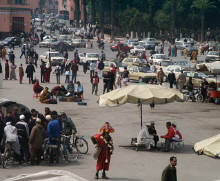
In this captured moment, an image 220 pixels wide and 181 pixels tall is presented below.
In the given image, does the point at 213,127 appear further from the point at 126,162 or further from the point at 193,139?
the point at 126,162

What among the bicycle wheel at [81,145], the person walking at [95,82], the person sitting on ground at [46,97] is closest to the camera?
the bicycle wheel at [81,145]

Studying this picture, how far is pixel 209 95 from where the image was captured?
3506 cm

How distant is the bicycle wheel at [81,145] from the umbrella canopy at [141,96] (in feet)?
6.40

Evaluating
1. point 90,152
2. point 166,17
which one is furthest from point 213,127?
point 166,17

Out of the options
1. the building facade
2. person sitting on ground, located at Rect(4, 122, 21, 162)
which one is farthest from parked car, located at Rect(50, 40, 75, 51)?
person sitting on ground, located at Rect(4, 122, 21, 162)

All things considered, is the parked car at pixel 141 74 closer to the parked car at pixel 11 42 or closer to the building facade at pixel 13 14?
the parked car at pixel 11 42

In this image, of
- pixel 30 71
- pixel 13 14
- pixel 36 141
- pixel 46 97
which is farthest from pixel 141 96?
pixel 13 14

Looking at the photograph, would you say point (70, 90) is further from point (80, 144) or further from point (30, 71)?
point (80, 144)

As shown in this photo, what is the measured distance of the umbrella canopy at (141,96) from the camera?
2153 cm

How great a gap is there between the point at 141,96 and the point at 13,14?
72.6 m

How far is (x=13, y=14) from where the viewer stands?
9212cm

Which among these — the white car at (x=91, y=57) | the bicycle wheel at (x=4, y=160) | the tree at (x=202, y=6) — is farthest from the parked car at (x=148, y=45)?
the bicycle wheel at (x=4, y=160)

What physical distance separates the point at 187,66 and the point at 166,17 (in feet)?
161

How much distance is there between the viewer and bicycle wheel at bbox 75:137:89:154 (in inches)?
795
